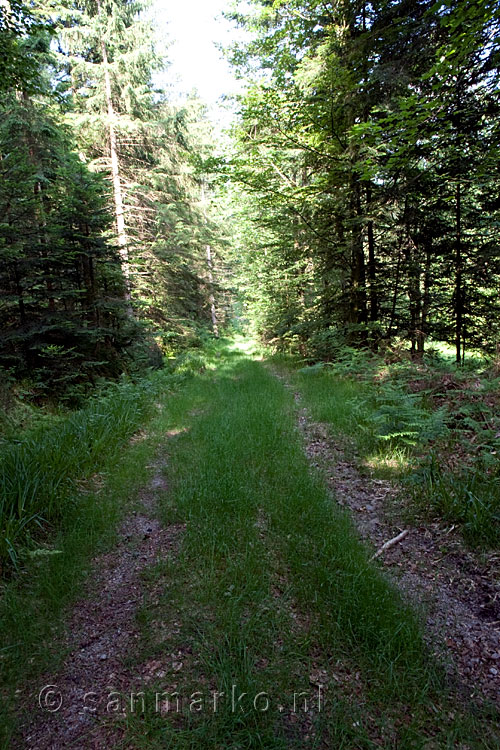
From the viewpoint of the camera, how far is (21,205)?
6117 millimetres

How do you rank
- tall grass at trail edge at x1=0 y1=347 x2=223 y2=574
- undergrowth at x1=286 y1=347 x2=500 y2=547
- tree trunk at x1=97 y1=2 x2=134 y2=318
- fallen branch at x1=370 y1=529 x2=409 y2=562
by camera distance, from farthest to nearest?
1. tree trunk at x1=97 y1=2 x2=134 y2=318
2. undergrowth at x1=286 y1=347 x2=500 y2=547
3. tall grass at trail edge at x1=0 y1=347 x2=223 y2=574
4. fallen branch at x1=370 y1=529 x2=409 y2=562

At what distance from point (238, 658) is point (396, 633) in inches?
39.3

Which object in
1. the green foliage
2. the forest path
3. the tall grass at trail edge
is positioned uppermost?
the green foliage

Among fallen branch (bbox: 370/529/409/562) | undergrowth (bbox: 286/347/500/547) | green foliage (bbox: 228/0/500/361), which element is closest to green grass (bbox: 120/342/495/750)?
fallen branch (bbox: 370/529/409/562)

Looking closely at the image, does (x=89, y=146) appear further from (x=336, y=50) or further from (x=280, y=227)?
(x=336, y=50)

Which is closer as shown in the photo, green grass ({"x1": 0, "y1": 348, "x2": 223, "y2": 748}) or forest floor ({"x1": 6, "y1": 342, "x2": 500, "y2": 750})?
forest floor ({"x1": 6, "y1": 342, "x2": 500, "y2": 750})

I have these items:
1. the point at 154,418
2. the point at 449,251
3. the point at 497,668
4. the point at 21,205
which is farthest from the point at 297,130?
the point at 497,668

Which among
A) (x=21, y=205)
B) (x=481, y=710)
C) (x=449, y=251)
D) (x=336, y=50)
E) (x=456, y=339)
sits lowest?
(x=481, y=710)

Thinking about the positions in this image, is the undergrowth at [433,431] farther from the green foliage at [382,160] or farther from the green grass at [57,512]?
the green grass at [57,512]

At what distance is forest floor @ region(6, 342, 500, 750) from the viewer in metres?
1.65

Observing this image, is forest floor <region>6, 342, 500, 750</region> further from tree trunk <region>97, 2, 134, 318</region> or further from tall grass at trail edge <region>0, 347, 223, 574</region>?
tree trunk <region>97, 2, 134, 318</region>

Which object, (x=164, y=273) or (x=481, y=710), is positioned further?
(x=164, y=273)
